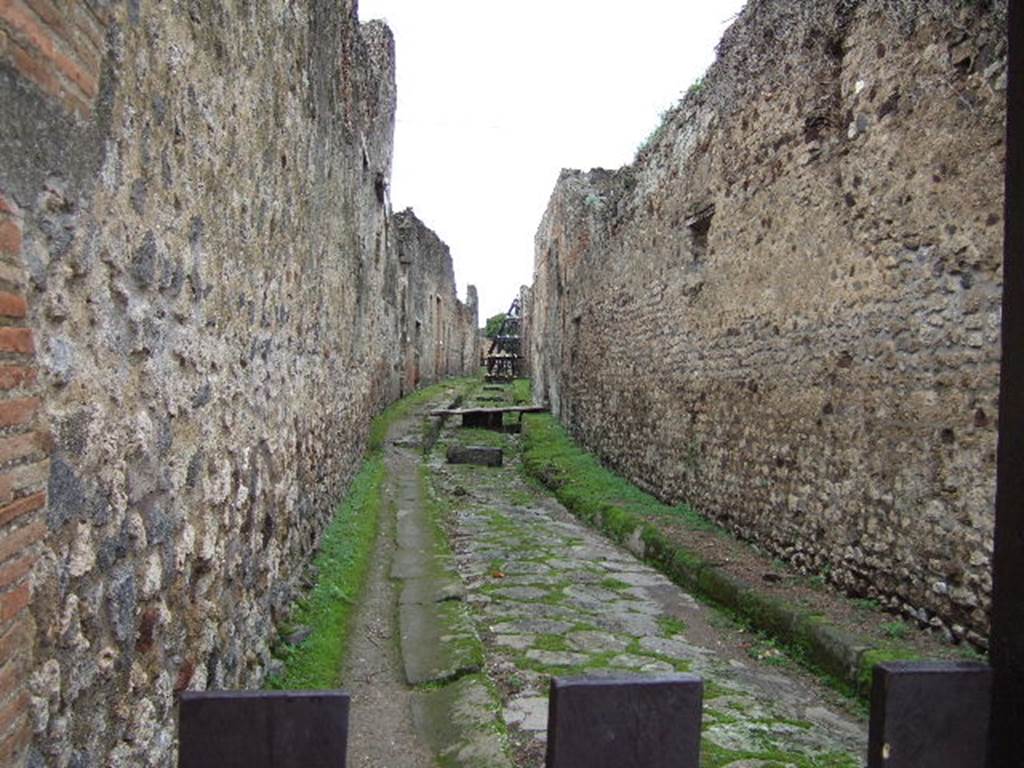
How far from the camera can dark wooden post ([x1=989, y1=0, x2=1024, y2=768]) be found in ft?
3.21

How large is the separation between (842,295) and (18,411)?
470 cm

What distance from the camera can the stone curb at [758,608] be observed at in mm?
3848

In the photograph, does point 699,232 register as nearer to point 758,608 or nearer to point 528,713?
point 758,608

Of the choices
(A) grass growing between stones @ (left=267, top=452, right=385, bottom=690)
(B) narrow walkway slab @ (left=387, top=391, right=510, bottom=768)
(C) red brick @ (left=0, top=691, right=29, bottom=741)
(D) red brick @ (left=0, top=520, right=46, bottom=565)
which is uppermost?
(D) red brick @ (left=0, top=520, right=46, bottom=565)

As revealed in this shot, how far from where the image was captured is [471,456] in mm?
11562

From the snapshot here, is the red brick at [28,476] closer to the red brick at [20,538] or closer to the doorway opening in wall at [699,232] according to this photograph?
the red brick at [20,538]

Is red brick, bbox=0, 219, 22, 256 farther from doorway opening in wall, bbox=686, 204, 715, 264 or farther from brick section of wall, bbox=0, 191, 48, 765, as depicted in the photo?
doorway opening in wall, bbox=686, 204, 715, 264

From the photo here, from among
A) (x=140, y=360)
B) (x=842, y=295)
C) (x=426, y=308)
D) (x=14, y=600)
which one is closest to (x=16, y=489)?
(x=14, y=600)

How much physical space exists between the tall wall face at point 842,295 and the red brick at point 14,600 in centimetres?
378

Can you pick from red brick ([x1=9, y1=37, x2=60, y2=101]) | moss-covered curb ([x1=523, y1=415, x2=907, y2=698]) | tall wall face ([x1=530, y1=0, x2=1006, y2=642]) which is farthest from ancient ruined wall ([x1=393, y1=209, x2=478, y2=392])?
red brick ([x1=9, y1=37, x2=60, y2=101])

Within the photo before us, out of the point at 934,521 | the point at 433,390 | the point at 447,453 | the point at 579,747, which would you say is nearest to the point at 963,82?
the point at 934,521

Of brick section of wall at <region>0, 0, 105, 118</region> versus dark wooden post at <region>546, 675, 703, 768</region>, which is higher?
brick section of wall at <region>0, 0, 105, 118</region>

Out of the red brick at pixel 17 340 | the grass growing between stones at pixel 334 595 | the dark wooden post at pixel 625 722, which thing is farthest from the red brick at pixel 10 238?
the grass growing between stones at pixel 334 595

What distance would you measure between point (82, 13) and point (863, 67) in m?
4.62
